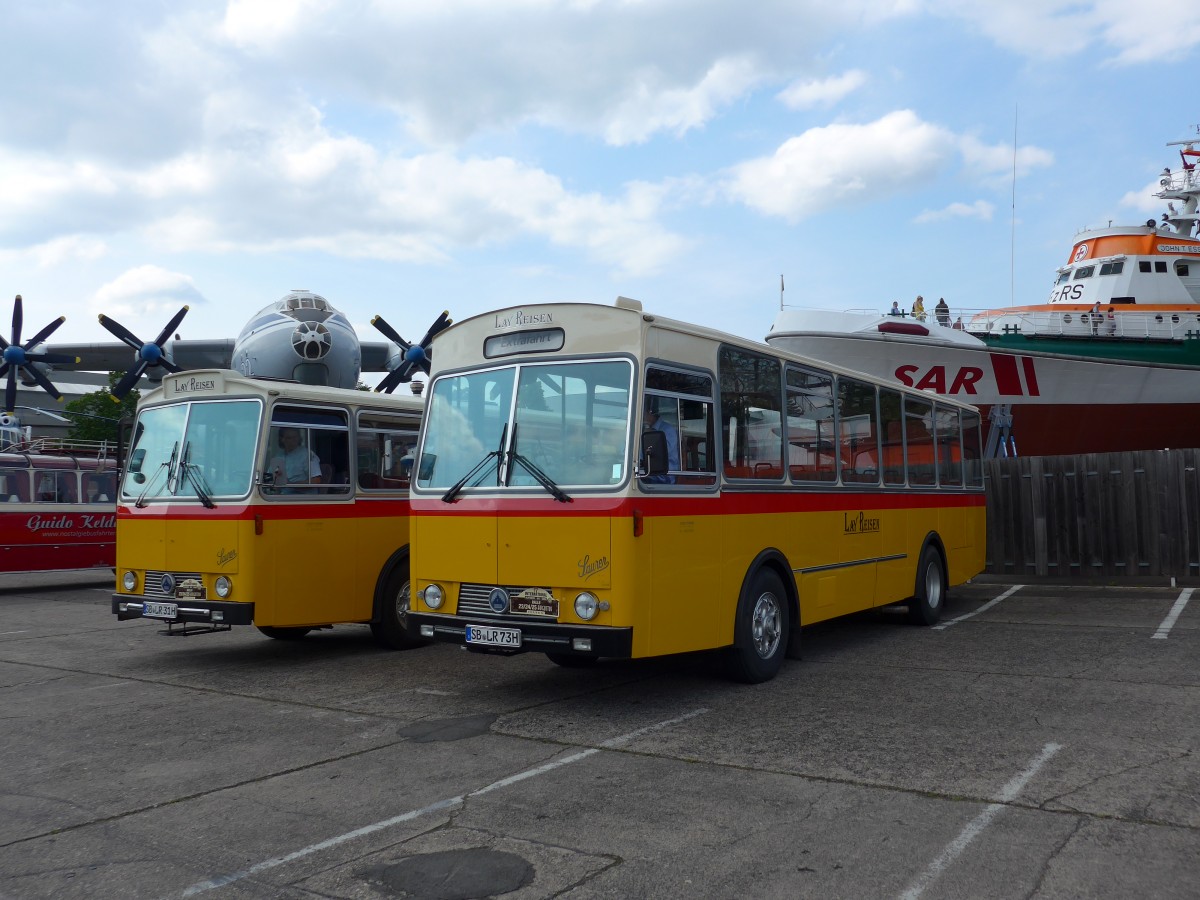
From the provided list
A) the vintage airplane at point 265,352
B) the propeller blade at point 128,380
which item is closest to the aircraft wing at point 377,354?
the vintage airplane at point 265,352

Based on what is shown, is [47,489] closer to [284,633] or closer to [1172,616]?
[284,633]

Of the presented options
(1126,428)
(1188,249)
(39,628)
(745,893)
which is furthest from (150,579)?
(1188,249)

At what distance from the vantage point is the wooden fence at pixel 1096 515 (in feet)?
54.2

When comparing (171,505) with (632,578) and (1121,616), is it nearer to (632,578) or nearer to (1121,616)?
(632,578)

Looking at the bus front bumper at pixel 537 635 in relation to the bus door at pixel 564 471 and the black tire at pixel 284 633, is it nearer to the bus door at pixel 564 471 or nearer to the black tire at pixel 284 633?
the bus door at pixel 564 471

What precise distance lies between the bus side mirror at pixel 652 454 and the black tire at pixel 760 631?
1.59 m

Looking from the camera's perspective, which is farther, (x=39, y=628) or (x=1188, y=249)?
(x=1188, y=249)

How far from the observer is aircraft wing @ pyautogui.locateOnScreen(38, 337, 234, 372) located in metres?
27.8

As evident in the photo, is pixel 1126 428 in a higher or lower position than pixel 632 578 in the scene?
higher

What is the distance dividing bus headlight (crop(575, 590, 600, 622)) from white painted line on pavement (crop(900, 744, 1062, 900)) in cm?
281

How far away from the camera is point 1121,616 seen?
41.2 ft

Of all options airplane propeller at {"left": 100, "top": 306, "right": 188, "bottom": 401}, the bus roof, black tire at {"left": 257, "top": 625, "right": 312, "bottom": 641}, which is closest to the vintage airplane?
airplane propeller at {"left": 100, "top": 306, "right": 188, "bottom": 401}

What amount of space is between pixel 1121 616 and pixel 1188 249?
71.1ft

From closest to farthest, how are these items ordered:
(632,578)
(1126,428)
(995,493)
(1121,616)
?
(632,578) → (1121,616) → (995,493) → (1126,428)
